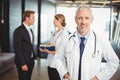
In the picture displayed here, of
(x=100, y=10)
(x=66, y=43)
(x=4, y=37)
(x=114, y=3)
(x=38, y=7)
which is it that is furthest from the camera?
(x=100, y=10)

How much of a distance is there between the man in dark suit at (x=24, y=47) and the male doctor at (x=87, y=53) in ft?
5.19

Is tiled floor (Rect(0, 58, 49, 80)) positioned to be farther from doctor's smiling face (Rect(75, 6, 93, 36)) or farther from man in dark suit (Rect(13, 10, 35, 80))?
doctor's smiling face (Rect(75, 6, 93, 36))

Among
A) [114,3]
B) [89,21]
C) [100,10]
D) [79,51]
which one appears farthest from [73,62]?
[100,10]

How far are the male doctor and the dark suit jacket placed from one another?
62.1 inches

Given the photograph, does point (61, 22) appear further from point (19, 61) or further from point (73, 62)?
point (73, 62)

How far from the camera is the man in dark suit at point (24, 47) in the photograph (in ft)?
11.4

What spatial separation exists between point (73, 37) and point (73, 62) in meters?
0.22

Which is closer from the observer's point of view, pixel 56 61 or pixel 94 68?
pixel 94 68

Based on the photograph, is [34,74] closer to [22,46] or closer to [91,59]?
[22,46]

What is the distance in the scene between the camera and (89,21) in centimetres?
194

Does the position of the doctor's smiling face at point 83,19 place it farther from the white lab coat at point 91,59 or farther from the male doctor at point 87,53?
the white lab coat at point 91,59

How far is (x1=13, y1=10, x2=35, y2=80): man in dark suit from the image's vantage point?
3480mm

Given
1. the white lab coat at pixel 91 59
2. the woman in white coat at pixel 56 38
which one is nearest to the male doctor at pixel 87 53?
the white lab coat at pixel 91 59

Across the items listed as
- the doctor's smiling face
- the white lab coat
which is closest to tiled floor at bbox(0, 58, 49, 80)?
the white lab coat
